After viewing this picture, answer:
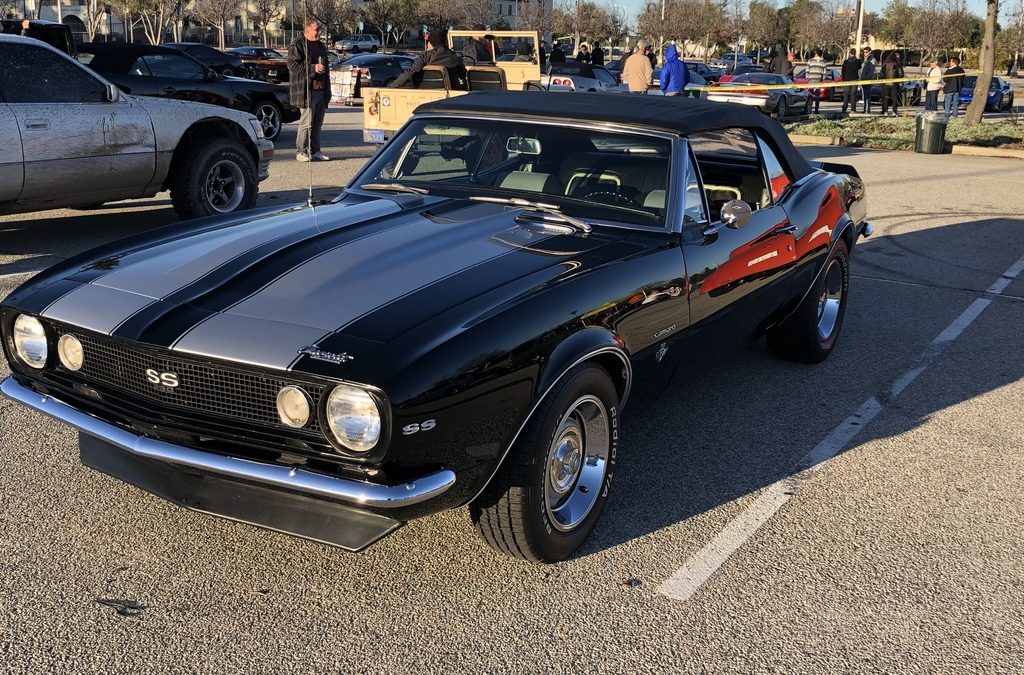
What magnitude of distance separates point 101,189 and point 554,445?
6.11m

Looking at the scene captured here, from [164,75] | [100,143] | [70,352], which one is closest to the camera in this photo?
[70,352]

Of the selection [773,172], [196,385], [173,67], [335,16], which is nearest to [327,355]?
[196,385]

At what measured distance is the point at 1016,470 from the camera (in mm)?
4523

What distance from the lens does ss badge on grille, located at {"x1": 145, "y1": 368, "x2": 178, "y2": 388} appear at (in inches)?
122

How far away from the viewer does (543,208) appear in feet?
14.3

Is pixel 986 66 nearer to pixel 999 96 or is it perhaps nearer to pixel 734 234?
pixel 999 96

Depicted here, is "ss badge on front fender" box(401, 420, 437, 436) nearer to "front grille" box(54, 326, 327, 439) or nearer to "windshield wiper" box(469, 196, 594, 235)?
"front grille" box(54, 326, 327, 439)

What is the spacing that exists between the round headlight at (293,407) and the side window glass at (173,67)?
12759mm

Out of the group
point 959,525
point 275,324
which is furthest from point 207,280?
point 959,525

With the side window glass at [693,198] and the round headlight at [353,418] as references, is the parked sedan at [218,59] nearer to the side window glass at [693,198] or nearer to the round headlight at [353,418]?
the side window glass at [693,198]

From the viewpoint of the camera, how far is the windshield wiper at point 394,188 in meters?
4.68

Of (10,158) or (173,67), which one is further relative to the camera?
(173,67)

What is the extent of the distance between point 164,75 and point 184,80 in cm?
28

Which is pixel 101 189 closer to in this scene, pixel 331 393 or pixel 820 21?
pixel 331 393
